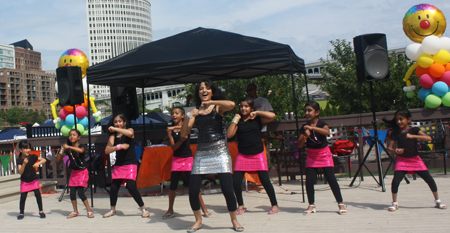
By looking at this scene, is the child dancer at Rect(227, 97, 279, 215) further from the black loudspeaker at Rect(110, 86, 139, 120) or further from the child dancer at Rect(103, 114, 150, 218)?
the black loudspeaker at Rect(110, 86, 139, 120)

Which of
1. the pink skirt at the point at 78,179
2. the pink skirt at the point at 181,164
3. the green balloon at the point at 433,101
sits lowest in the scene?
the pink skirt at the point at 78,179

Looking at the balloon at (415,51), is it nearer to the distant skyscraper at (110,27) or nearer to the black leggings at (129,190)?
the black leggings at (129,190)

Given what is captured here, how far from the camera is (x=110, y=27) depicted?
164 meters

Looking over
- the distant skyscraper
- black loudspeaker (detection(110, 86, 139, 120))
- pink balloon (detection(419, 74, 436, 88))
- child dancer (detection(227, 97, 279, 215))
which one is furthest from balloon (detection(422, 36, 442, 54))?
the distant skyscraper

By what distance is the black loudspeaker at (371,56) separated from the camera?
645 cm

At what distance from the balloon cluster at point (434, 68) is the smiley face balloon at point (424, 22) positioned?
0.49 m

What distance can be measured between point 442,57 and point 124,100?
8.65m

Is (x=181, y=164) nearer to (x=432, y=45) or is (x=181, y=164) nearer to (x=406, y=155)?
(x=406, y=155)

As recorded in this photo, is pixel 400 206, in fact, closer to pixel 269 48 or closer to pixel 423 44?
pixel 269 48

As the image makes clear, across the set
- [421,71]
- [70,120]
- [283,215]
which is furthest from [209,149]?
[70,120]

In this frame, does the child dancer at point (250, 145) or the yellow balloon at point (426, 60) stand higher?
the yellow balloon at point (426, 60)

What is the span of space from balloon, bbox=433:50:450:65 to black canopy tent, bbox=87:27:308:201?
443cm

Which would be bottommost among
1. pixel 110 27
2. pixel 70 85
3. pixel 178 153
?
pixel 178 153

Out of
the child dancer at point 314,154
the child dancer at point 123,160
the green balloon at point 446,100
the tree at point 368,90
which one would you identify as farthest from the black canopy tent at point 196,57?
the tree at point 368,90
